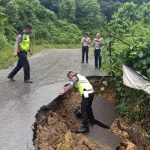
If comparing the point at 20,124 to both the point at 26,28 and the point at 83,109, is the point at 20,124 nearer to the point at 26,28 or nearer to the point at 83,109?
the point at 83,109

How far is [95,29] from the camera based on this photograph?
45.2 m

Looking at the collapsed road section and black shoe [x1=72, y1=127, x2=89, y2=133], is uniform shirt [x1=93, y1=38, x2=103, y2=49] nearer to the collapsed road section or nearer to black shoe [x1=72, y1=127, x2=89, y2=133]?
the collapsed road section

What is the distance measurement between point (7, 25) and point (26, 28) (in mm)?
18004

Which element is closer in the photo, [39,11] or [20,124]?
[20,124]

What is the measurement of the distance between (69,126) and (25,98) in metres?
2.08

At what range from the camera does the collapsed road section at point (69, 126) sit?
9.01m

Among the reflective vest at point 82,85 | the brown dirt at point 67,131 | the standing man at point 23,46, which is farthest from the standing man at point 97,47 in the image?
the reflective vest at point 82,85

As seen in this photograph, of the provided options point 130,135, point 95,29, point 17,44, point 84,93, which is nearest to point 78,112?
point 84,93

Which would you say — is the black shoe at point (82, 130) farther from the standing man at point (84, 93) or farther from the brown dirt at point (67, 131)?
the brown dirt at point (67, 131)

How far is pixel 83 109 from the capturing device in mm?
10070

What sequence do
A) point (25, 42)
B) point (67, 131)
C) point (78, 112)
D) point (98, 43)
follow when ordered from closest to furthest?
point (67, 131)
point (78, 112)
point (25, 42)
point (98, 43)

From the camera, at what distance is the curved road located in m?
8.97

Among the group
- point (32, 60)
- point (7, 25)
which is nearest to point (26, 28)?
point (32, 60)

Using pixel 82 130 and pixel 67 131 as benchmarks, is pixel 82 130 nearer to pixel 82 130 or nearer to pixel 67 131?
pixel 82 130
